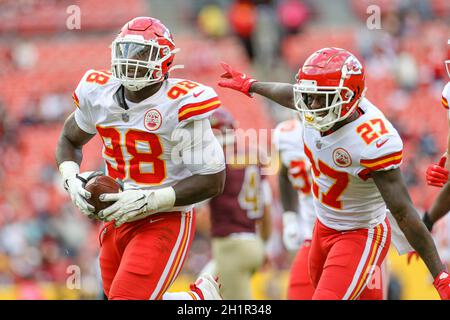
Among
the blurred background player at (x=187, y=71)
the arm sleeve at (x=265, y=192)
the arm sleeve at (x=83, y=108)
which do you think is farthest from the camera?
the blurred background player at (x=187, y=71)

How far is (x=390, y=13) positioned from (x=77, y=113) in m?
12.4

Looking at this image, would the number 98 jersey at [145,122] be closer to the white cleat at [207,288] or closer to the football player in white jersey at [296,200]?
the white cleat at [207,288]

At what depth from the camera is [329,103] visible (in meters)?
4.62

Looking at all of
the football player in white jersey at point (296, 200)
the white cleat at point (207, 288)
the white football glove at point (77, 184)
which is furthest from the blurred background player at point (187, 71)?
the white football glove at point (77, 184)

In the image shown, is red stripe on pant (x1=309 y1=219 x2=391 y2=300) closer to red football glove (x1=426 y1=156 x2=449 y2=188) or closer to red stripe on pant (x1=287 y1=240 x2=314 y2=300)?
red football glove (x1=426 y1=156 x2=449 y2=188)

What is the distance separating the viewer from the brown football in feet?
15.4

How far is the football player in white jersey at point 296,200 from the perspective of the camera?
19.1 feet

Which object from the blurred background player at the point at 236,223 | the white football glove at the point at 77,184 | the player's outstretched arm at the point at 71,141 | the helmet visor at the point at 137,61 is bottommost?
the blurred background player at the point at 236,223

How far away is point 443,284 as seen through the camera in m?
4.45

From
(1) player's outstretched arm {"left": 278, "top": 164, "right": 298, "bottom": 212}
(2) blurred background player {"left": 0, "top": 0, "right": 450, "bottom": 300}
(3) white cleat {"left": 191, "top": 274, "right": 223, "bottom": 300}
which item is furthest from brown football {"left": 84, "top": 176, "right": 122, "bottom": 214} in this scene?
(2) blurred background player {"left": 0, "top": 0, "right": 450, "bottom": 300}

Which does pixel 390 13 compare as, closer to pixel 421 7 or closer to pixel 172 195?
pixel 421 7

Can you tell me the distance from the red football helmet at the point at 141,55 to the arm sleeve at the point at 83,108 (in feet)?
0.80

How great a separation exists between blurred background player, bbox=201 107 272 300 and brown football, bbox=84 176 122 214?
7.59 ft

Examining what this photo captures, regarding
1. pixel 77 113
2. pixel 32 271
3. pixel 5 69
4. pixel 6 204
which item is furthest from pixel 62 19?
pixel 77 113
